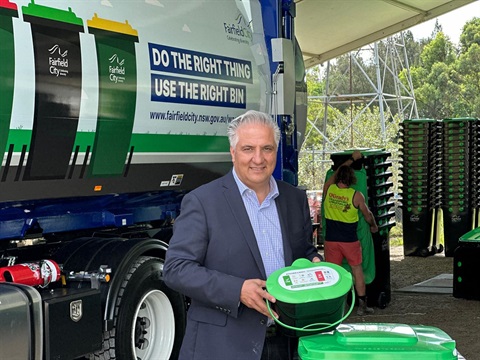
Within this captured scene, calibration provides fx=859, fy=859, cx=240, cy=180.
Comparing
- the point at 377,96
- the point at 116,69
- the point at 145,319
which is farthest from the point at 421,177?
the point at 377,96

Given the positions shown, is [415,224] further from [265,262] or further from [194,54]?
[265,262]

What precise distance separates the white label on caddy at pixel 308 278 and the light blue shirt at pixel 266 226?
0.35 metres

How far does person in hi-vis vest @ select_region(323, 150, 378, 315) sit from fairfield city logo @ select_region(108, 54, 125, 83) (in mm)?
4884

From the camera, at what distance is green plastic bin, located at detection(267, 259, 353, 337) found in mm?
3105

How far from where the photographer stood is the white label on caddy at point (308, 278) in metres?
3.13

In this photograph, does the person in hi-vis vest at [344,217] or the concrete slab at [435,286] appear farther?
the concrete slab at [435,286]

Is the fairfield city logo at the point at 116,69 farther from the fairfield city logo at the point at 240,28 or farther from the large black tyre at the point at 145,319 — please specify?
the fairfield city logo at the point at 240,28

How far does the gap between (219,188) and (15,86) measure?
1707 millimetres

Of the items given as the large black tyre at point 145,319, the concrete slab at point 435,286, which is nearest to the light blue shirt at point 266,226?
the large black tyre at point 145,319

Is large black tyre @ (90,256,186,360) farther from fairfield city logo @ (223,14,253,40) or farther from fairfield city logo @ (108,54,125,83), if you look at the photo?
fairfield city logo @ (223,14,253,40)

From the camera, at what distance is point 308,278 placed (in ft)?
10.4

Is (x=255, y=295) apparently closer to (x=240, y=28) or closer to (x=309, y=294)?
(x=309, y=294)

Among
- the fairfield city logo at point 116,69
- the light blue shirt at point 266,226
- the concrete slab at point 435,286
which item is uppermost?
the fairfield city logo at point 116,69

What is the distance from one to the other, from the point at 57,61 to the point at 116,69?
0.55 metres
